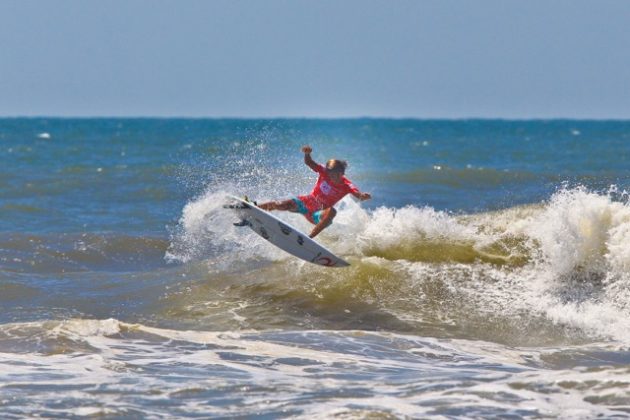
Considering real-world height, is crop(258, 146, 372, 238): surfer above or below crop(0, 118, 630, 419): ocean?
above

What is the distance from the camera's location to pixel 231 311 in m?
13.2

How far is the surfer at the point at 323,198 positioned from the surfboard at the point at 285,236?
0.30 meters

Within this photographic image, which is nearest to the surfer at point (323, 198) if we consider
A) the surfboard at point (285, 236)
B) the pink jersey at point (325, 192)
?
the pink jersey at point (325, 192)

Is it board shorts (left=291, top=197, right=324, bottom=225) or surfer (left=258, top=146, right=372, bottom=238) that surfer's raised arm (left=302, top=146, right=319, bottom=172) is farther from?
board shorts (left=291, top=197, right=324, bottom=225)

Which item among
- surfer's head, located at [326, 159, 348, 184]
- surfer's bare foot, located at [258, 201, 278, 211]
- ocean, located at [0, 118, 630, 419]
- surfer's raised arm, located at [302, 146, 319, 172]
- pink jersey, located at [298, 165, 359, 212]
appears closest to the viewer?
ocean, located at [0, 118, 630, 419]

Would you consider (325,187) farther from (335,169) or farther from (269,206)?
(269,206)

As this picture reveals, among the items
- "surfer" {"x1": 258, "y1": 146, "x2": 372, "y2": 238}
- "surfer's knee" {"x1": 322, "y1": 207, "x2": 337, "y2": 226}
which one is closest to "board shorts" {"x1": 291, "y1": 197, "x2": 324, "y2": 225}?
"surfer" {"x1": 258, "y1": 146, "x2": 372, "y2": 238}

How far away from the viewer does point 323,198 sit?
14633mm

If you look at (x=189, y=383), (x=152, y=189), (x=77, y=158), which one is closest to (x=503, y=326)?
(x=189, y=383)

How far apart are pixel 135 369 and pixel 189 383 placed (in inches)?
32.0

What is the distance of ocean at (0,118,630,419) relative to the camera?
28.7 feet

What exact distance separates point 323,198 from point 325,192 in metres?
0.10

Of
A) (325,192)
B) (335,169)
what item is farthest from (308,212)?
(335,169)

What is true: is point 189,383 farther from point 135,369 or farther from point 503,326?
point 503,326
